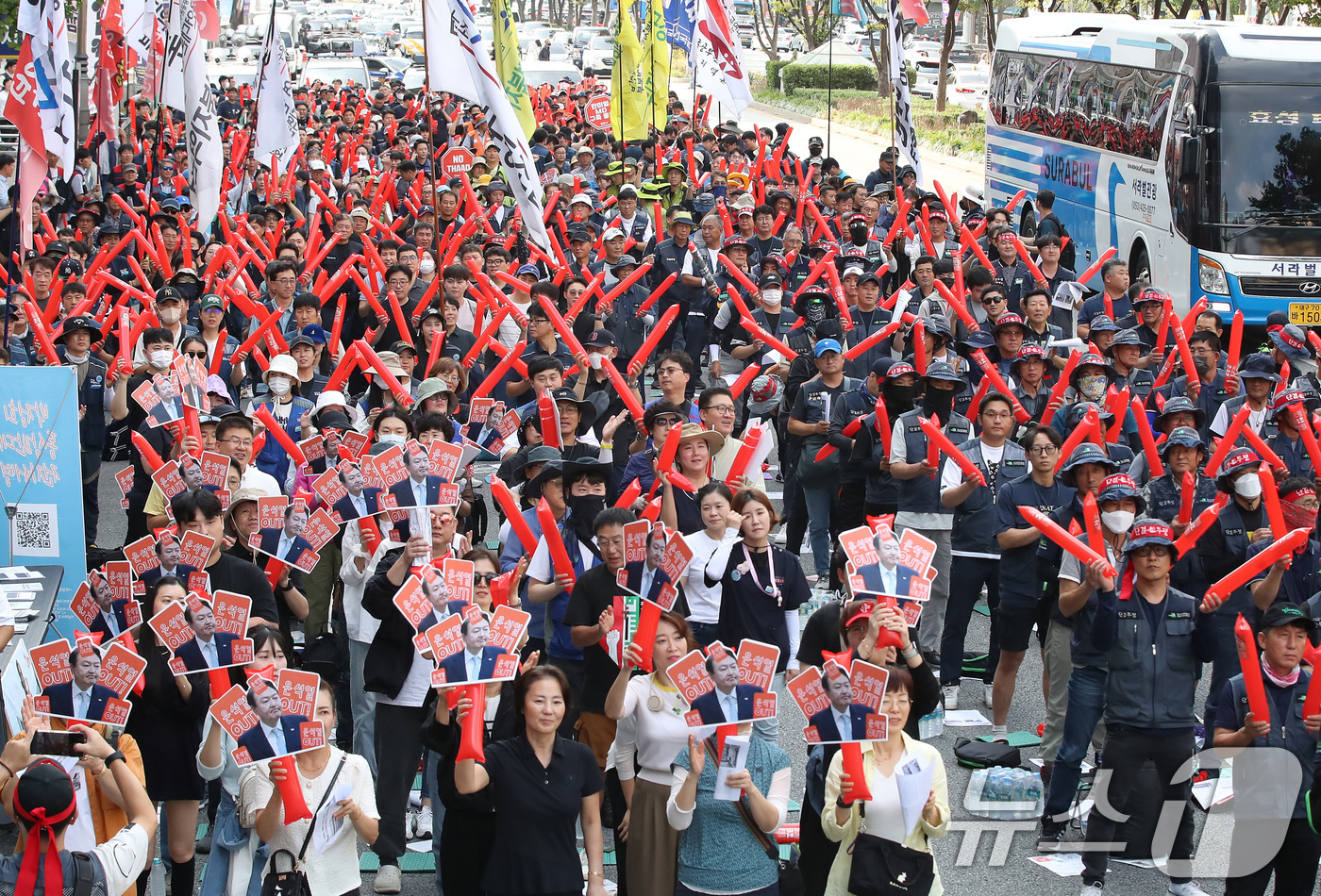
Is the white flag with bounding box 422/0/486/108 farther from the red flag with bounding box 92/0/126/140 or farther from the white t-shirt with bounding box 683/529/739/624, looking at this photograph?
the red flag with bounding box 92/0/126/140

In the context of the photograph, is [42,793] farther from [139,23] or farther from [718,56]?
[139,23]

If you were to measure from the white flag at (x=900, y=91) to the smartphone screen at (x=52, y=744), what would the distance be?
1453 cm

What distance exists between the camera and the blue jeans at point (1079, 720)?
672cm

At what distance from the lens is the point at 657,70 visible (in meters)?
19.0

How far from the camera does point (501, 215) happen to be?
60.1 feet

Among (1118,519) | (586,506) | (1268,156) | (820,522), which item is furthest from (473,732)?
(1268,156)

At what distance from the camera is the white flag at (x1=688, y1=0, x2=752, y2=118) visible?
2050 centimetres

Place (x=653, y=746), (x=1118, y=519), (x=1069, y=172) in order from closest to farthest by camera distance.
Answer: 1. (x=653, y=746)
2. (x=1118, y=519)
3. (x=1069, y=172)

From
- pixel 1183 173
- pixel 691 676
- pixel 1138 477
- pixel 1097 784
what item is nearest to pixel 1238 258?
pixel 1183 173

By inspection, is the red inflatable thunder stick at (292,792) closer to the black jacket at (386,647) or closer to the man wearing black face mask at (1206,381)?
the black jacket at (386,647)

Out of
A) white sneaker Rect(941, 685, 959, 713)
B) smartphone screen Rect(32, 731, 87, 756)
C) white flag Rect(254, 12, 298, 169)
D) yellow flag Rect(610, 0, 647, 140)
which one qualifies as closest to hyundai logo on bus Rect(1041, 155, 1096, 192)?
yellow flag Rect(610, 0, 647, 140)

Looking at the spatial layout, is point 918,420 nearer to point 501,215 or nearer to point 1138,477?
point 1138,477

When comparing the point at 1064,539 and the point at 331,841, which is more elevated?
the point at 1064,539

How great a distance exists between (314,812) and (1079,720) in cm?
324
